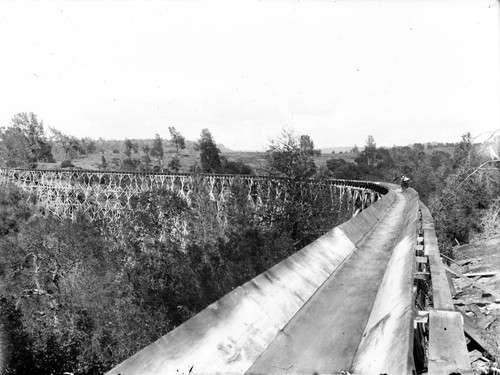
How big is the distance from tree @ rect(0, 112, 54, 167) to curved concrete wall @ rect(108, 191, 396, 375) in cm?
8536

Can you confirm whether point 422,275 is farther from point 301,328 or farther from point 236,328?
point 236,328

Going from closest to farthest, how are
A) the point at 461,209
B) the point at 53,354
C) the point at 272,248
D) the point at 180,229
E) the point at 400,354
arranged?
the point at 400,354 < the point at 53,354 < the point at 461,209 < the point at 272,248 < the point at 180,229

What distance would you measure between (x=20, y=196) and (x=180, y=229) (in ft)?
58.5

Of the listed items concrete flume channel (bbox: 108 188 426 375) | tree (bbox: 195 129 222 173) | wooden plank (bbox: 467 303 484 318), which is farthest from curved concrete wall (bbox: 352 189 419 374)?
tree (bbox: 195 129 222 173)

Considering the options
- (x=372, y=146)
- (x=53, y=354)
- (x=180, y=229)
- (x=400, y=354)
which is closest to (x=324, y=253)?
(x=400, y=354)

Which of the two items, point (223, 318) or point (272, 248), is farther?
point (272, 248)

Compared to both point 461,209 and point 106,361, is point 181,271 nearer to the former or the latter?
point 106,361

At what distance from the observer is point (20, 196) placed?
39.7 meters

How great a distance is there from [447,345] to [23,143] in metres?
89.9

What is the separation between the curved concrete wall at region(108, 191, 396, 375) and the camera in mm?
2064

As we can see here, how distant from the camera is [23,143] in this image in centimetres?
7938

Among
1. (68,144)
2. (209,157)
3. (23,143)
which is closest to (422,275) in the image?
(209,157)

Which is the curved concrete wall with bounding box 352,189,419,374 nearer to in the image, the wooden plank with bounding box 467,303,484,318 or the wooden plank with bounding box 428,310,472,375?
the wooden plank with bounding box 428,310,472,375

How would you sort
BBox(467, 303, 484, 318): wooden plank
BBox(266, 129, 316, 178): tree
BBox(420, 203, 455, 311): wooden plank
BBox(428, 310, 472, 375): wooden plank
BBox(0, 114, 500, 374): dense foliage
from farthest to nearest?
BBox(266, 129, 316, 178): tree
BBox(0, 114, 500, 374): dense foliage
BBox(467, 303, 484, 318): wooden plank
BBox(420, 203, 455, 311): wooden plank
BBox(428, 310, 472, 375): wooden plank
